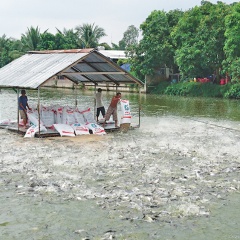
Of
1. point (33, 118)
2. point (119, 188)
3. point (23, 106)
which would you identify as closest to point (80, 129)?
point (33, 118)

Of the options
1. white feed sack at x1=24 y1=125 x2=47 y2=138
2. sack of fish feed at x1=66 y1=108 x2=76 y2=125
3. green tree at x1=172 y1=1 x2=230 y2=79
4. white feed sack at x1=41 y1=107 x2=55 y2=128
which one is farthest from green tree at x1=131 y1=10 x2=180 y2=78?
white feed sack at x1=24 y1=125 x2=47 y2=138

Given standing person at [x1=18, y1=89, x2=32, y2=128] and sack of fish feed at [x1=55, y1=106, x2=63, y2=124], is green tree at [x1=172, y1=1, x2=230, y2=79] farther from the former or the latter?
standing person at [x1=18, y1=89, x2=32, y2=128]

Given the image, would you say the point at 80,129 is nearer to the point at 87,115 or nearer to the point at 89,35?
the point at 87,115

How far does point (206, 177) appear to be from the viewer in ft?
37.0

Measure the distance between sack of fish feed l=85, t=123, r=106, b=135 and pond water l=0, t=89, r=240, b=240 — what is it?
38.7 inches

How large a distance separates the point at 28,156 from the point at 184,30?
37343mm

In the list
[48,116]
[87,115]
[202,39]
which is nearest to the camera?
[48,116]

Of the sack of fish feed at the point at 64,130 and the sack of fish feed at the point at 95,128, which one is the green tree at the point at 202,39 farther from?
the sack of fish feed at the point at 64,130

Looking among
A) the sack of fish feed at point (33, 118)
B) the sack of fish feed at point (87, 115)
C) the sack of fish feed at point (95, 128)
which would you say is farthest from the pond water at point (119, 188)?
the sack of fish feed at point (87, 115)

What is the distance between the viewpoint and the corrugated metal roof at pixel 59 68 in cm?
1705

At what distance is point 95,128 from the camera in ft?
60.0

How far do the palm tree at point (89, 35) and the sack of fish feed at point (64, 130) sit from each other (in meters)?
52.6

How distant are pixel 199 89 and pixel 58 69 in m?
33.2

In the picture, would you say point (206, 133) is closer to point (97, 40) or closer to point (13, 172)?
point (13, 172)
